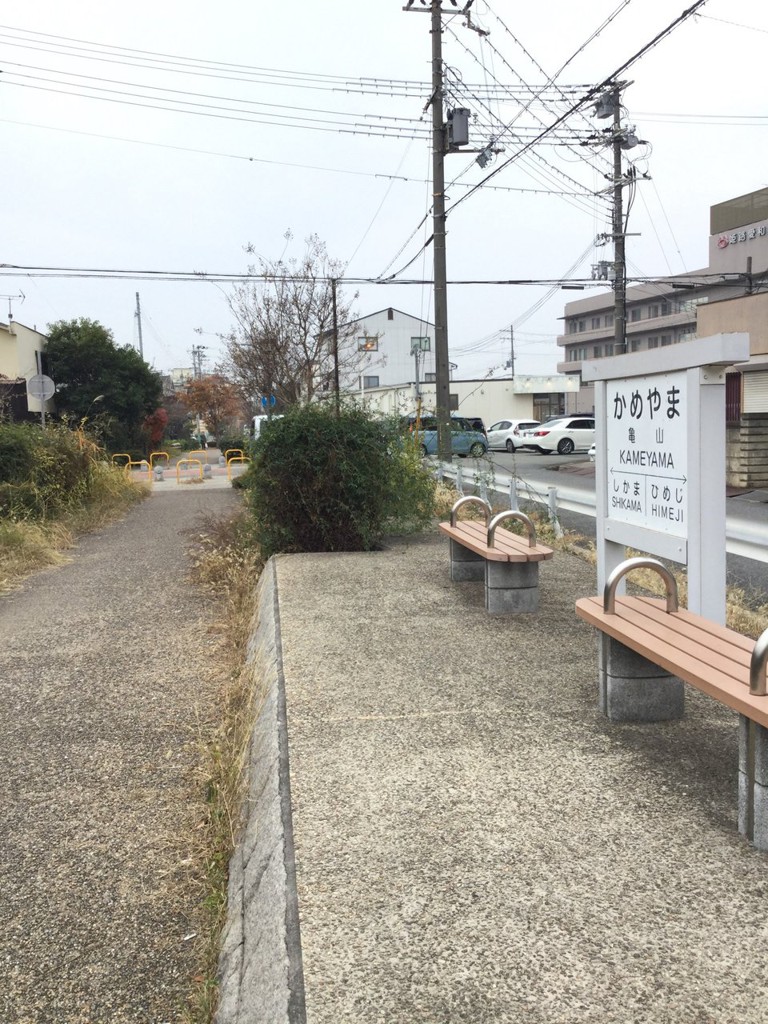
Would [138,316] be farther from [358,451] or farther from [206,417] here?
[358,451]

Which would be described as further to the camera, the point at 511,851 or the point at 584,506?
the point at 584,506

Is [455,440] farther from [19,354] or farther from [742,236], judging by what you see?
[742,236]

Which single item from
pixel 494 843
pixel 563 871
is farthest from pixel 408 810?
pixel 563 871

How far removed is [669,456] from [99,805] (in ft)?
9.63

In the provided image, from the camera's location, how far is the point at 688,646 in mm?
3482

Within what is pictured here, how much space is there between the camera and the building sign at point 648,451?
14.0 ft

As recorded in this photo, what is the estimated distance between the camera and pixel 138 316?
8681cm

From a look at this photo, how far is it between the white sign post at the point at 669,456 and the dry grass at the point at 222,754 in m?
2.09

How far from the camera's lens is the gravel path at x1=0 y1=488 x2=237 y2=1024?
9.07 feet

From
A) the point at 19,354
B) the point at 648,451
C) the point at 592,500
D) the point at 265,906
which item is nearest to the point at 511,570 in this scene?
the point at 648,451

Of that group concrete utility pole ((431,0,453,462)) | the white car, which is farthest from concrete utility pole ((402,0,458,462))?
the white car

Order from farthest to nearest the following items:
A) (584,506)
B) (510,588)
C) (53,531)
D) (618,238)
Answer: (618,238)
(53,531)
(584,506)
(510,588)

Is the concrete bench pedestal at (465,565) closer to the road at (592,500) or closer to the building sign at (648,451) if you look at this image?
the road at (592,500)

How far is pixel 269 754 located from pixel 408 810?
812mm
